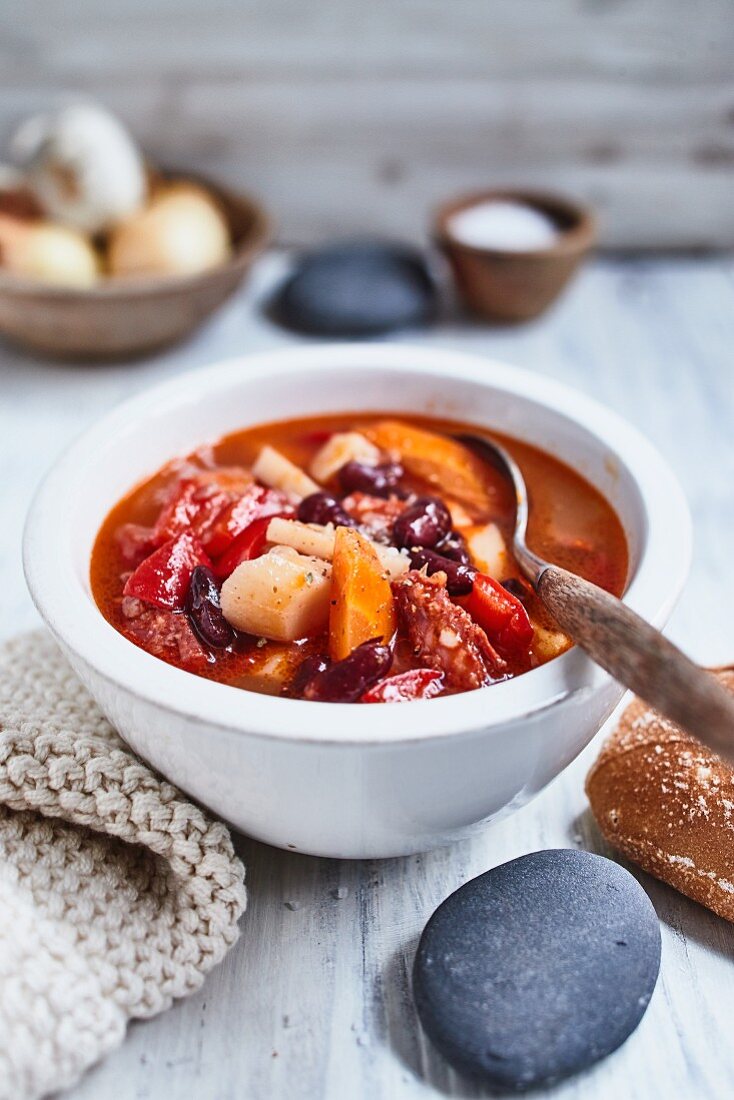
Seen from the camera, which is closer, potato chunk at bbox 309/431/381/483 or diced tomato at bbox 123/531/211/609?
diced tomato at bbox 123/531/211/609

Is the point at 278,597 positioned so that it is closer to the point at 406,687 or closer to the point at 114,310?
the point at 406,687

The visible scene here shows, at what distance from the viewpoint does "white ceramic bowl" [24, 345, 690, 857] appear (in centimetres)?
166

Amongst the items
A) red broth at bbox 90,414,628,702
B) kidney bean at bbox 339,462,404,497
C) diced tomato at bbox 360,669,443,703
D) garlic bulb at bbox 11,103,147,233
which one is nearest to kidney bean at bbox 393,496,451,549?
red broth at bbox 90,414,628,702

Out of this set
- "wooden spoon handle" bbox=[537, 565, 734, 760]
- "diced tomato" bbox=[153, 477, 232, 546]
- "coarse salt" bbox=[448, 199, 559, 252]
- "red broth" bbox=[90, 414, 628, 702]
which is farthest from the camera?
"coarse salt" bbox=[448, 199, 559, 252]

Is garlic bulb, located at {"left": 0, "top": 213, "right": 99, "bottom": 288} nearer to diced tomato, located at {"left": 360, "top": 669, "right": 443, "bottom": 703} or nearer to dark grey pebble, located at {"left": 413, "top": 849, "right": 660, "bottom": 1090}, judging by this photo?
diced tomato, located at {"left": 360, "top": 669, "right": 443, "bottom": 703}

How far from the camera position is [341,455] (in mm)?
2568

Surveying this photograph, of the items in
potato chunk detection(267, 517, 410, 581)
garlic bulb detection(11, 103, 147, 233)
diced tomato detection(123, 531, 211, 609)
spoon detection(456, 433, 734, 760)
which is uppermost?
spoon detection(456, 433, 734, 760)

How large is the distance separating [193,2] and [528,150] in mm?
1518

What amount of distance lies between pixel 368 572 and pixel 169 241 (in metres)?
2.44

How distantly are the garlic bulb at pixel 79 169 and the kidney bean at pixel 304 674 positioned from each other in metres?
2.83

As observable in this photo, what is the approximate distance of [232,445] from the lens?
8.84 feet

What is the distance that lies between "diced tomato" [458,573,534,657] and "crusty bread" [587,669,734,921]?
32 centimetres

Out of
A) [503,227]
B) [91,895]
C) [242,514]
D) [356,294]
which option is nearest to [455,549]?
[242,514]

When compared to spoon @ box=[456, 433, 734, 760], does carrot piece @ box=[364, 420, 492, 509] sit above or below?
below
